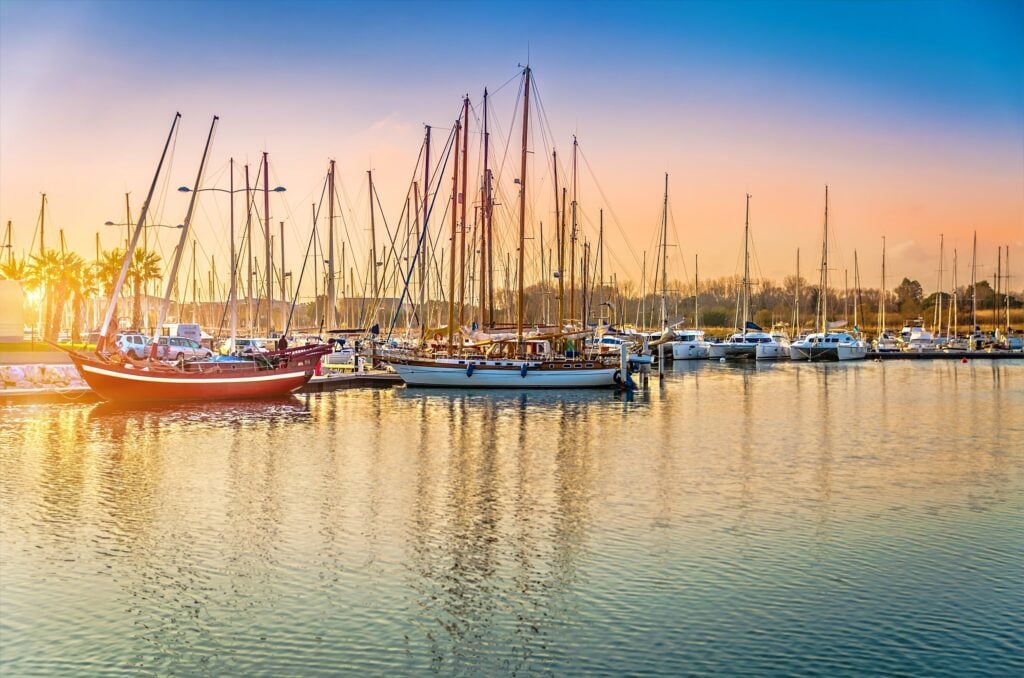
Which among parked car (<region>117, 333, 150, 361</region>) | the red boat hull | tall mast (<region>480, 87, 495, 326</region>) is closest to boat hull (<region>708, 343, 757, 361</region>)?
tall mast (<region>480, 87, 495, 326</region>)

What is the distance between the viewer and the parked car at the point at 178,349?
58500 millimetres

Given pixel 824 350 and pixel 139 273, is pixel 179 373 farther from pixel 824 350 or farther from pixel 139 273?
pixel 824 350

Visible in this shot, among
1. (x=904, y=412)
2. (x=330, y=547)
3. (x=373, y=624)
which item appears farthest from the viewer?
(x=904, y=412)

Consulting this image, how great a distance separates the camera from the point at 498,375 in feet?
192

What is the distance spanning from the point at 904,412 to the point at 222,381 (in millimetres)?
34444

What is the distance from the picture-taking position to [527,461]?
101ft

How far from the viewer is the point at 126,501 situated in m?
23.8

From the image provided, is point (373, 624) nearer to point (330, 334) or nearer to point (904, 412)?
point (904, 412)

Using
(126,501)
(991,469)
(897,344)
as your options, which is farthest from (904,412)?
(897,344)

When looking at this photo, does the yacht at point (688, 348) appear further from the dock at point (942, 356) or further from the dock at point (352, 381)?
the dock at point (352, 381)

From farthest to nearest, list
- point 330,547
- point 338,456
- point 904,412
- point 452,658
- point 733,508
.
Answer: point 904,412 < point 338,456 < point 733,508 < point 330,547 < point 452,658

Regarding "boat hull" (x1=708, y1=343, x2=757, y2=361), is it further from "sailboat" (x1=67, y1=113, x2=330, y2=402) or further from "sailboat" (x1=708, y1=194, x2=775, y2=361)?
"sailboat" (x1=67, y1=113, x2=330, y2=402)

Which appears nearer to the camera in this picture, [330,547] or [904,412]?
[330,547]

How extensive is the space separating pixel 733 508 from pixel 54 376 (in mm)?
41976
